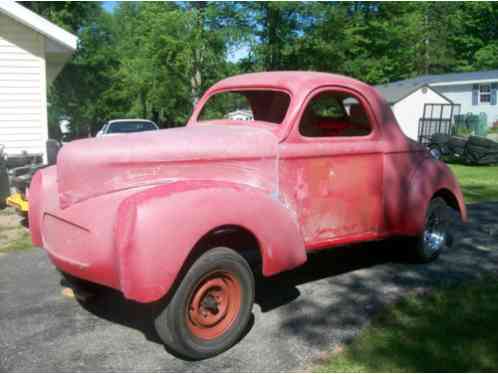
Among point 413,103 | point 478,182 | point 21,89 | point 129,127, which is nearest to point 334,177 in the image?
point 21,89

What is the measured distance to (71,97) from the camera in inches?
1389

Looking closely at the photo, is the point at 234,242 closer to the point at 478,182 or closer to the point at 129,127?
the point at 478,182

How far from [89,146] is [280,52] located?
13049 millimetres

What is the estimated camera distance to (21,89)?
10953mm

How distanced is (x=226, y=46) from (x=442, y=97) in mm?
17680

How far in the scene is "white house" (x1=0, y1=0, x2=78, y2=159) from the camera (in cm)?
1073

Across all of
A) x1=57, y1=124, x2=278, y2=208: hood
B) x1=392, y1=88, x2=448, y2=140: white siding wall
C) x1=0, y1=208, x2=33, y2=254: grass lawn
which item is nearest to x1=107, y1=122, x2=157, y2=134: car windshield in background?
x1=0, y1=208, x2=33, y2=254: grass lawn

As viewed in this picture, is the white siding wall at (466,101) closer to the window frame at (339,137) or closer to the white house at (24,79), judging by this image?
the white house at (24,79)

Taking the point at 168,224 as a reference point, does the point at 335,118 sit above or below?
above

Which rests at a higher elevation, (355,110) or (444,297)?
(355,110)

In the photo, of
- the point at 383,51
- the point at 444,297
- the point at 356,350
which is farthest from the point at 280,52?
the point at 383,51

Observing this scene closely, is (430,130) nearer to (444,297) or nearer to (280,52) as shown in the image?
(280,52)

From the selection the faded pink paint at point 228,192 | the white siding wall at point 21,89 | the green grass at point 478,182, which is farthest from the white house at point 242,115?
the white siding wall at point 21,89

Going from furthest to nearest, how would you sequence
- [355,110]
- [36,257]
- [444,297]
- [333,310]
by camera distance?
[36,257]
[355,110]
[444,297]
[333,310]
